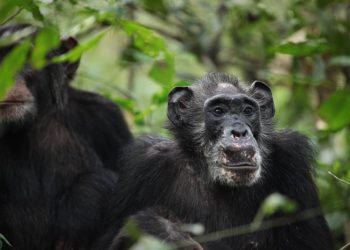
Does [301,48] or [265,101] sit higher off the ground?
[301,48]

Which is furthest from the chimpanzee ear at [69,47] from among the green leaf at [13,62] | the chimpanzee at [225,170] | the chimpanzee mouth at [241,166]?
the green leaf at [13,62]

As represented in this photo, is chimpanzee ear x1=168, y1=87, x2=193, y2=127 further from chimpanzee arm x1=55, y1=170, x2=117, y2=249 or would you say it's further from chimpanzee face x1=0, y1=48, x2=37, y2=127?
chimpanzee face x1=0, y1=48, x2=37, y2=127

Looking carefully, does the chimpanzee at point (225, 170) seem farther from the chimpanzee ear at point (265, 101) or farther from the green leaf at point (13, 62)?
the green leaf at point (13, 62)

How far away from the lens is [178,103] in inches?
279

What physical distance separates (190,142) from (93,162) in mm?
1448

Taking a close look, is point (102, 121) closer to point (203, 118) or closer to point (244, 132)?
point (203, 118)

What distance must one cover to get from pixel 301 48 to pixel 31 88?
291 cm

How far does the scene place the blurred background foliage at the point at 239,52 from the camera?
262 inches

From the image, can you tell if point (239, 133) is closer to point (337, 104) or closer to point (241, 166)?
point (241, 166)

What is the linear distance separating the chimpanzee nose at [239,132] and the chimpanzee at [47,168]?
1835 mm

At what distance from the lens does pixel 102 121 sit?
27.6ft

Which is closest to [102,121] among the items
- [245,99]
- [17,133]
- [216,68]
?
[17,133]

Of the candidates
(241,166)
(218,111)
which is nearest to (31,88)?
(218,111)

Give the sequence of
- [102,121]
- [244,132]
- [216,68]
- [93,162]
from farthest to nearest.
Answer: [216,68] < [102,121] < [93,162] < [244,132]
